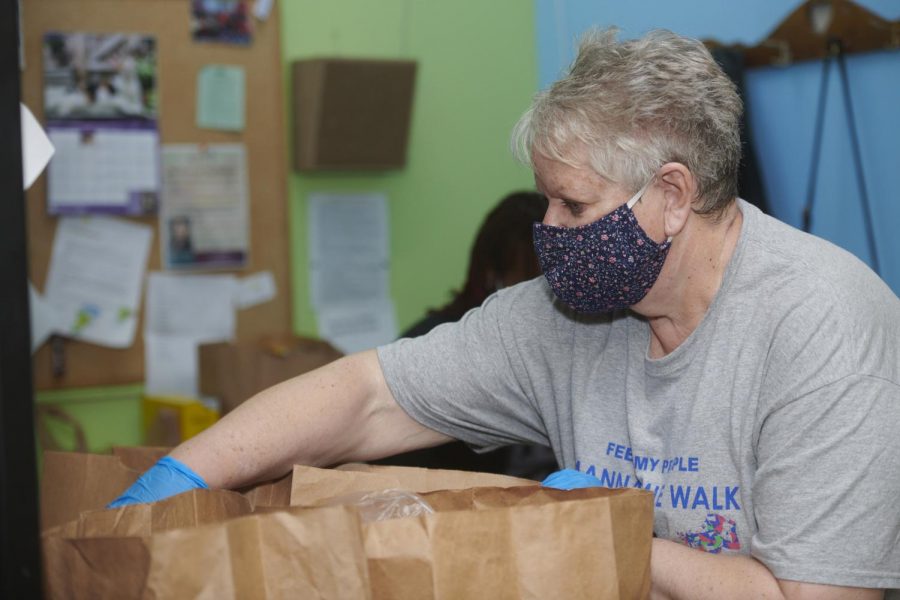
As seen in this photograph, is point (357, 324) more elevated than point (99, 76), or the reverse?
point (99, 76)

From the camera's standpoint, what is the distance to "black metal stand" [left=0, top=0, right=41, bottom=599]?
27.1 inches

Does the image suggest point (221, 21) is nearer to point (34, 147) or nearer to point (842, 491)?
point (34, 147)

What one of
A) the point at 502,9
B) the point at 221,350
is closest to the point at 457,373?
the point at 221,350

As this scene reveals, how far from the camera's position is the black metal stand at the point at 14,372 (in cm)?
69

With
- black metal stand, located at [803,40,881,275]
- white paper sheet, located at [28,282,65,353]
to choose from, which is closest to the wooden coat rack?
black metal stand, located at [803,40,881,275]

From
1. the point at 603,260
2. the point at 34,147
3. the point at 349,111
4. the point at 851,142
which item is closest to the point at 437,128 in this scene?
the point at 349,111

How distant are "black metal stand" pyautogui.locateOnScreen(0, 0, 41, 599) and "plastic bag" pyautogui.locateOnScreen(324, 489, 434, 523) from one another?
0.35 m

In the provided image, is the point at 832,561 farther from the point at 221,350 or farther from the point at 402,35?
the point at 402,35

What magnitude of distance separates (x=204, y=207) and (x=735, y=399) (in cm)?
215

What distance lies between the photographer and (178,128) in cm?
297

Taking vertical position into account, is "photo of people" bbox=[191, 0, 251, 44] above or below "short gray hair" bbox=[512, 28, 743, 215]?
above

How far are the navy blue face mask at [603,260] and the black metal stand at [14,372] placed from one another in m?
0.68

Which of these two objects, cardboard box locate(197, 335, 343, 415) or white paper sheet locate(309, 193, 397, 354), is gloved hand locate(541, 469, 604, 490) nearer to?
cardboard box locate(197, 335, 343, 415)

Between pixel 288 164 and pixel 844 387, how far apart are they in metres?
2.29
